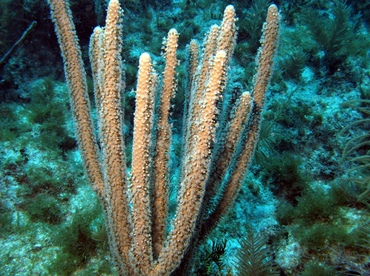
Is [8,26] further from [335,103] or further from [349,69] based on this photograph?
[349,69]

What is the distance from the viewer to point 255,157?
454 cm

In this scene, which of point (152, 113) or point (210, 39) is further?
point (210, 39)

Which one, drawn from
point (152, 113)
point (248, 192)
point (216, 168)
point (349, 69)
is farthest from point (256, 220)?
point (349, 69)

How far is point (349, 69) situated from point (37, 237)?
254 inches

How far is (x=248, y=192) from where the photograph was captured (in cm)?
429

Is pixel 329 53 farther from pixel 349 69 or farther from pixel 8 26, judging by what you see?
pixel 8 26

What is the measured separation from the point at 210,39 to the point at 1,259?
10.9 ft

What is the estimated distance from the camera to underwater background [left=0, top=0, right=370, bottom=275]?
300 centimetres

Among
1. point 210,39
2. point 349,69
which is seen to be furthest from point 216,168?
point 349,69

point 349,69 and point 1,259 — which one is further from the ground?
point 349,69

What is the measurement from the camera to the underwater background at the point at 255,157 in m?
3.00

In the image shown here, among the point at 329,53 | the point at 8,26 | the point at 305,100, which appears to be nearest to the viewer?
the point at 8,26

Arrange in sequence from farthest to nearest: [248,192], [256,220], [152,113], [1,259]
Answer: [248,192], [256,220], [1,259], [152,113]

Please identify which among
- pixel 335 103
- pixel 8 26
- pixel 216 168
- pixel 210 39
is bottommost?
pixel 216 168
